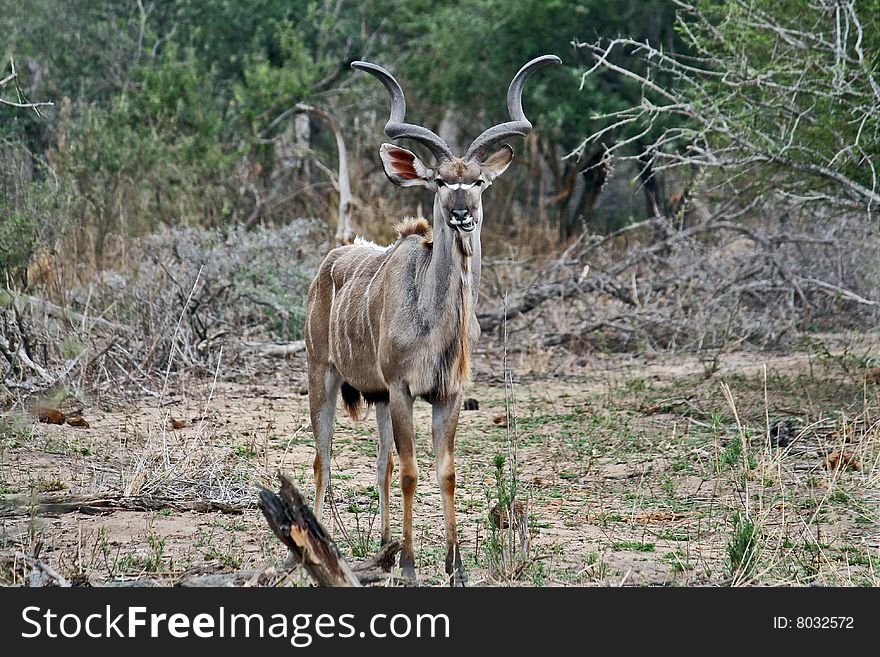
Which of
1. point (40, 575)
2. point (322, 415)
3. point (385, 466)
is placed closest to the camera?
point (40, 575)

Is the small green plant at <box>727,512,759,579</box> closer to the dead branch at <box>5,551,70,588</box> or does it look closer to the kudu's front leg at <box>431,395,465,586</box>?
the kudu's front leg at <box>431,395,465,586</box>

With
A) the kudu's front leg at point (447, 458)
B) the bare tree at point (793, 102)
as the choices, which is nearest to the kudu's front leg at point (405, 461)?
the kudu's front leg at point (447, 458)

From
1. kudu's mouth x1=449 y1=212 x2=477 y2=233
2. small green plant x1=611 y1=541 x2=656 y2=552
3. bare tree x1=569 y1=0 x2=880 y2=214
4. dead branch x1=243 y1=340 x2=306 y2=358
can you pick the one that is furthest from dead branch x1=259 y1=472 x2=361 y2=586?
dead branch x1=243 y1=340 x2=306 y2=358

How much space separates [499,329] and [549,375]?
3.86ft

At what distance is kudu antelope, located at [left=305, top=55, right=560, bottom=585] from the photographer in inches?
196

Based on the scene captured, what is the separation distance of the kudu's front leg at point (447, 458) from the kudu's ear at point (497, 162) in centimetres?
101

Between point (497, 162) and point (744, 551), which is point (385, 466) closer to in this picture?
point (497, 162)

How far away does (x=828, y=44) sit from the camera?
7.35m

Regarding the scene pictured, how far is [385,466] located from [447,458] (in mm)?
590

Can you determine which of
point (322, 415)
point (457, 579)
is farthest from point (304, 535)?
point (322, 415)

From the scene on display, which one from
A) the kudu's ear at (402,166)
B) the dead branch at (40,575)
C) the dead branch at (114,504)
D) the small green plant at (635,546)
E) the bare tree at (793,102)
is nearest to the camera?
the dead branch at (40,575)

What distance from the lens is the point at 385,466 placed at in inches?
215

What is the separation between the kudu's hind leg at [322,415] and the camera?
5.66 m

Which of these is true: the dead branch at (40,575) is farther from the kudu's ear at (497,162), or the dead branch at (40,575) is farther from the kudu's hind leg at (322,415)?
the kudu's ear at (497,162)
